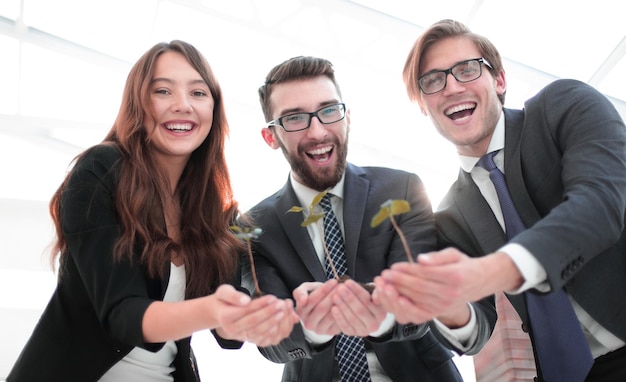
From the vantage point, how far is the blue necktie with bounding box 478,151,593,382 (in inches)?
88.4

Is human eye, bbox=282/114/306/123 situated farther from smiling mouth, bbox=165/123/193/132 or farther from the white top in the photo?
the white top

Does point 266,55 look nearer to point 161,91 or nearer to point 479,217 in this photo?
point 161,91

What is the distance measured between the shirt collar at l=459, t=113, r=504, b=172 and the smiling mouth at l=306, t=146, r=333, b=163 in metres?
0.60

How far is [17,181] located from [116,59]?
2.78 meters

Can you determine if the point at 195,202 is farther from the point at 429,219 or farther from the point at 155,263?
the point at 429,219

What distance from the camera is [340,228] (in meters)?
2.71

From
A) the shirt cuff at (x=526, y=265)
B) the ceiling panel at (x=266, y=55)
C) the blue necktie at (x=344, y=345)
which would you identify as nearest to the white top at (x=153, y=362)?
the blue necktie at (x=344, y=345)

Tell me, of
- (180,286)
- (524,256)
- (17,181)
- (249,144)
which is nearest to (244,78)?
(249,144)

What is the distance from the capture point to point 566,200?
2.04 metres

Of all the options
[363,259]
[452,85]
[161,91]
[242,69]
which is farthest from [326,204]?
[242,69]

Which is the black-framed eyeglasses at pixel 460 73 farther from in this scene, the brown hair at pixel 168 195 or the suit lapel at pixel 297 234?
the brown hair at pixel 168 195

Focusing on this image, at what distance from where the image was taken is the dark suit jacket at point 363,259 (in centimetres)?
246

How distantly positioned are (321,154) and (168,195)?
72 cm

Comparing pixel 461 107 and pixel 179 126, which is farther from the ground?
pixel 179 126
